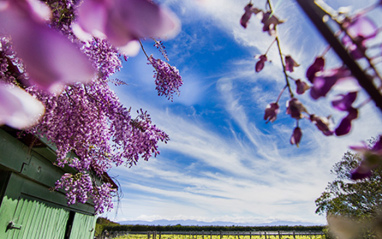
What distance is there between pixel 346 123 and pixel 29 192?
232 inches

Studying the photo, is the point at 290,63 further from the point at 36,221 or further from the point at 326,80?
the point at 36,221

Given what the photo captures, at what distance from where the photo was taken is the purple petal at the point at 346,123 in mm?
486

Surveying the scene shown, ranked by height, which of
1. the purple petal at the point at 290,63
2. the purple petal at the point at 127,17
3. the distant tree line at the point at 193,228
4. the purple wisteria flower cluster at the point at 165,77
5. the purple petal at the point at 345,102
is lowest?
the distant tree line at the point at 193,228

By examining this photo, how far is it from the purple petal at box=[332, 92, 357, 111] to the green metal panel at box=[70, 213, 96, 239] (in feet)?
27.9

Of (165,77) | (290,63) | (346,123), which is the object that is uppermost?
(165,77)

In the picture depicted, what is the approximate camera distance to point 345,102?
1.58ft

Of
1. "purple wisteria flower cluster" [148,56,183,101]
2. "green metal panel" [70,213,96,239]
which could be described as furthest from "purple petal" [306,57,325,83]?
"green metal panel" [70,213,96,239]

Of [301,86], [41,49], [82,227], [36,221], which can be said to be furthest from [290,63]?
[82,227]

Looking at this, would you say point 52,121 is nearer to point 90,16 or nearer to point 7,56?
point 7,56

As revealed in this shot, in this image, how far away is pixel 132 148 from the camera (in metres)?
4.04

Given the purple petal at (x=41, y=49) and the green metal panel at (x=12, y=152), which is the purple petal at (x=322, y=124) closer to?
the purple petal at (x=41, y=49)

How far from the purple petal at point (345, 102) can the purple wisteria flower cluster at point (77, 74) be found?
0.41 m

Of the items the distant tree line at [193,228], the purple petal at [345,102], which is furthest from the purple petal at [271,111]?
the distant tree line at [193,228]

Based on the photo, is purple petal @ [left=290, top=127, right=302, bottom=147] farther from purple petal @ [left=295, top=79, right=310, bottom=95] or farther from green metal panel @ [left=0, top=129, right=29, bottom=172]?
green metal panel @ [left=0, top=129, right=29, bottom=172]
